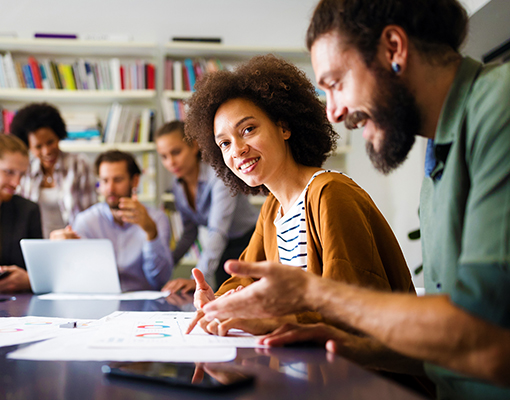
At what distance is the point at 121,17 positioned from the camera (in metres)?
3.59

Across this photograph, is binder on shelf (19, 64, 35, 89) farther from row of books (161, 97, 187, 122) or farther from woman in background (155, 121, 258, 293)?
woman in background (155, 121, 258, 293)

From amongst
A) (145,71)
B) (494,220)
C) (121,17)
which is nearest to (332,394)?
(494,220)

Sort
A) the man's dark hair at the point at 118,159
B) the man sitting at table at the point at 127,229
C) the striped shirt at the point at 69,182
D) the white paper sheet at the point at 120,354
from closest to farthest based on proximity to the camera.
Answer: the white paper sheet at the point at 120,354 → the man sitting at table at the point at 127,229 → the man's dark hair at the point at 118,159 → the striped shirt at the point at 69,182

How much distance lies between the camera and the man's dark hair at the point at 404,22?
0.74 meters

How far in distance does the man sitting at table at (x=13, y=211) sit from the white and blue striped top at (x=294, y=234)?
154 centimetres

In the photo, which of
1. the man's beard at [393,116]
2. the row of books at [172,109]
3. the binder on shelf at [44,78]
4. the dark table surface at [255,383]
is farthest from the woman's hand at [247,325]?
the binder on shelf at [44,78]

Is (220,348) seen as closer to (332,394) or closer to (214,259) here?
(332,394)

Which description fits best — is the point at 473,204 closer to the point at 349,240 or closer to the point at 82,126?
the point at 349,240

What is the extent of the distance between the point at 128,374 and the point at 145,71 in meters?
3.09

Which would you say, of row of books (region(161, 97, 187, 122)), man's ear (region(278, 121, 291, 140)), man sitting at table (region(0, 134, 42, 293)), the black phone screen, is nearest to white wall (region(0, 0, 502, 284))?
row of books (region(161, 97, 187, 122))

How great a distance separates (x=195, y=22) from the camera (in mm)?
3641

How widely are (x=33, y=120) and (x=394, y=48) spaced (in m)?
2.79

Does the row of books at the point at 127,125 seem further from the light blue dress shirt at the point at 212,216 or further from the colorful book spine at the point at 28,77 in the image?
the light blue dress shirt at the point at 212,216

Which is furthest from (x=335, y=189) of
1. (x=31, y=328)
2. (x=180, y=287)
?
(x=180, y=287)
